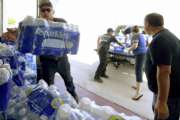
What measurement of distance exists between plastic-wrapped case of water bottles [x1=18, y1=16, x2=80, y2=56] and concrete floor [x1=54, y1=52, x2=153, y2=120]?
237cm

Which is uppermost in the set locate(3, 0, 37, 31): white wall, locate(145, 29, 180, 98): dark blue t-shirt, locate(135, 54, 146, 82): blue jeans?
locate(3, 0, 37, 31): white wall

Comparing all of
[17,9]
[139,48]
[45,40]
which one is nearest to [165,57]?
[45,40]

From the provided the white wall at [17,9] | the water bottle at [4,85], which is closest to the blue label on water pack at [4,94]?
the water bottle at [4,85]

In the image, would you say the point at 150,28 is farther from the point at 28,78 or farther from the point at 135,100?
the point at 135,100

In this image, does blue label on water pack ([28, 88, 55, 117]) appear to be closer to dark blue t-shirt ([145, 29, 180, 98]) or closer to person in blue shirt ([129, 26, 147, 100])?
dark blue t-shirt ([145, 29, 180, 98])

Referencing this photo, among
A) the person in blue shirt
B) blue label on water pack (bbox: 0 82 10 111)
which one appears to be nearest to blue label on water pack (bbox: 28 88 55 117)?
blue label on water pack (bbox: 0 82 10 111)

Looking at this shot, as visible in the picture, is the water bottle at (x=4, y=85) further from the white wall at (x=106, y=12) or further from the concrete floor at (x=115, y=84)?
the white wall at (x=106, y=12)

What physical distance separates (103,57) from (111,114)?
487cm

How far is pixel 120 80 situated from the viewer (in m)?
6.14

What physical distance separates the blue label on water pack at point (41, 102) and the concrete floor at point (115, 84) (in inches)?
97.6

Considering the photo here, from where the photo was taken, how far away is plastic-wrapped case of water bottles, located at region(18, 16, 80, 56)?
187cm

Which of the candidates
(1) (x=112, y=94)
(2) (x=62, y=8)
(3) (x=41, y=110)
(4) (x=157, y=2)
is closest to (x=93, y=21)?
(2) (x=62, y=8)

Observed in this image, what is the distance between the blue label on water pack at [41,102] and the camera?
1.68m

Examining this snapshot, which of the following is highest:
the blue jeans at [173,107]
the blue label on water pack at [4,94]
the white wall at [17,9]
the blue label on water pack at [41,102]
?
the white wall at [17,9]
